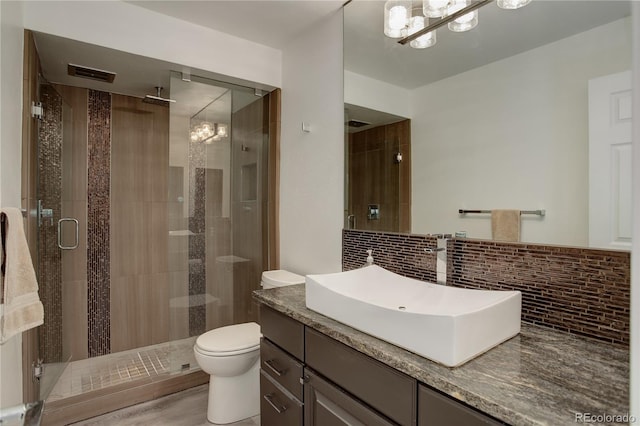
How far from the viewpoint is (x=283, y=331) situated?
1521 mm

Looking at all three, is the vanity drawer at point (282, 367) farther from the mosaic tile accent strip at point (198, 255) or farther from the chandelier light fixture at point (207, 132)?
the chandelier light fixture at point (207, 132)

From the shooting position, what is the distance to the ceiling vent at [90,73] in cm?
237

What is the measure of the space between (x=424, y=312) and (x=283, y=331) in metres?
0.64

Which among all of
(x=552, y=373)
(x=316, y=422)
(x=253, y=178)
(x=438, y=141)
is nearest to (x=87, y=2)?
(x=253, y=178)

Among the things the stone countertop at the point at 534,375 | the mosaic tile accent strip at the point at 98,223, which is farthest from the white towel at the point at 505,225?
the mosaic tile accent strip at the point at 98,223

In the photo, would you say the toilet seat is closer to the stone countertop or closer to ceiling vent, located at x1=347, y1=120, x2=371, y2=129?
the stone countertop

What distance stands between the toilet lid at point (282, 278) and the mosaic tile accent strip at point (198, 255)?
536 millimetres

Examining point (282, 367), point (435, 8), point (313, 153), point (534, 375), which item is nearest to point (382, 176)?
point (313, 153)

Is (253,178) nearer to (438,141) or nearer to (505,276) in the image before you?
(438,141)

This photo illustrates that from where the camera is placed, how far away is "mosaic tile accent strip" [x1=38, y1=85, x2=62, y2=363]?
2.23m

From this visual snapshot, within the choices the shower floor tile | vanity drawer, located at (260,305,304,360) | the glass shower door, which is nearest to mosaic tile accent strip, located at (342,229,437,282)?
vanity drawer, located at (260,305,304,360)

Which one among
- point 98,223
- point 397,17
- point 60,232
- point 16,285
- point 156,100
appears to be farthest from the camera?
point 156,100

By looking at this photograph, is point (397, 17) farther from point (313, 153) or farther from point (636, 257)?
point (636, 257)

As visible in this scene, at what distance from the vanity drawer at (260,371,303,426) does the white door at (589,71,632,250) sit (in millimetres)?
1273
